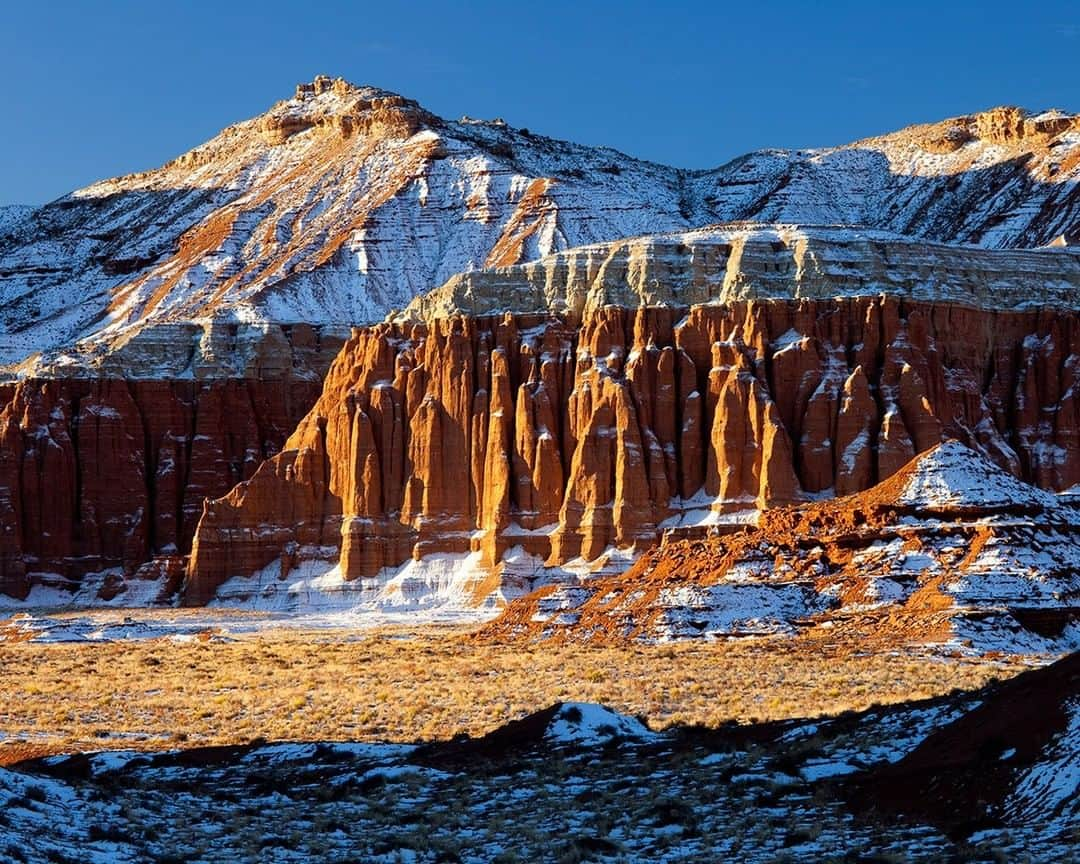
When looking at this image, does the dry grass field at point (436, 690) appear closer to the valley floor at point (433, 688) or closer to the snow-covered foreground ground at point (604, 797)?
the valley floor at point (433, 688)

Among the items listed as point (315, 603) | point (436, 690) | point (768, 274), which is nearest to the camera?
point (436, 690)

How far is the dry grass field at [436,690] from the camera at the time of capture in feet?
136

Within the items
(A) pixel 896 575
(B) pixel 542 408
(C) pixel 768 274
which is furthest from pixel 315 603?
(A) pixel 896 575

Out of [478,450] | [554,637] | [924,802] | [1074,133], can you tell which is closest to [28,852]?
[924,802]

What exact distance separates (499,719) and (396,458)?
7118 centimetres

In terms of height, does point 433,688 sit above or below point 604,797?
below

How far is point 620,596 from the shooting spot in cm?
6469

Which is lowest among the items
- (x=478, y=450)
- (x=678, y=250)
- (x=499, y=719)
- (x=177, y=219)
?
(x=499, y=719)

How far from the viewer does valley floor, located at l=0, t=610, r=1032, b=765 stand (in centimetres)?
→ 4147

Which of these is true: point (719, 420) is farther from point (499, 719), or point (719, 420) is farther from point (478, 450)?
point (499, 719)

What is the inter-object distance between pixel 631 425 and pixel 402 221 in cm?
7364

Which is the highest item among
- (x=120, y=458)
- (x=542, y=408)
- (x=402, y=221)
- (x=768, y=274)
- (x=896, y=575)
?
(x=402, y=221)

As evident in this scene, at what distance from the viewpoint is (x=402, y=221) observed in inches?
6796

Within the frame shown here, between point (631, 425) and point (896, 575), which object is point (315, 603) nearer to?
point (631, 425)
